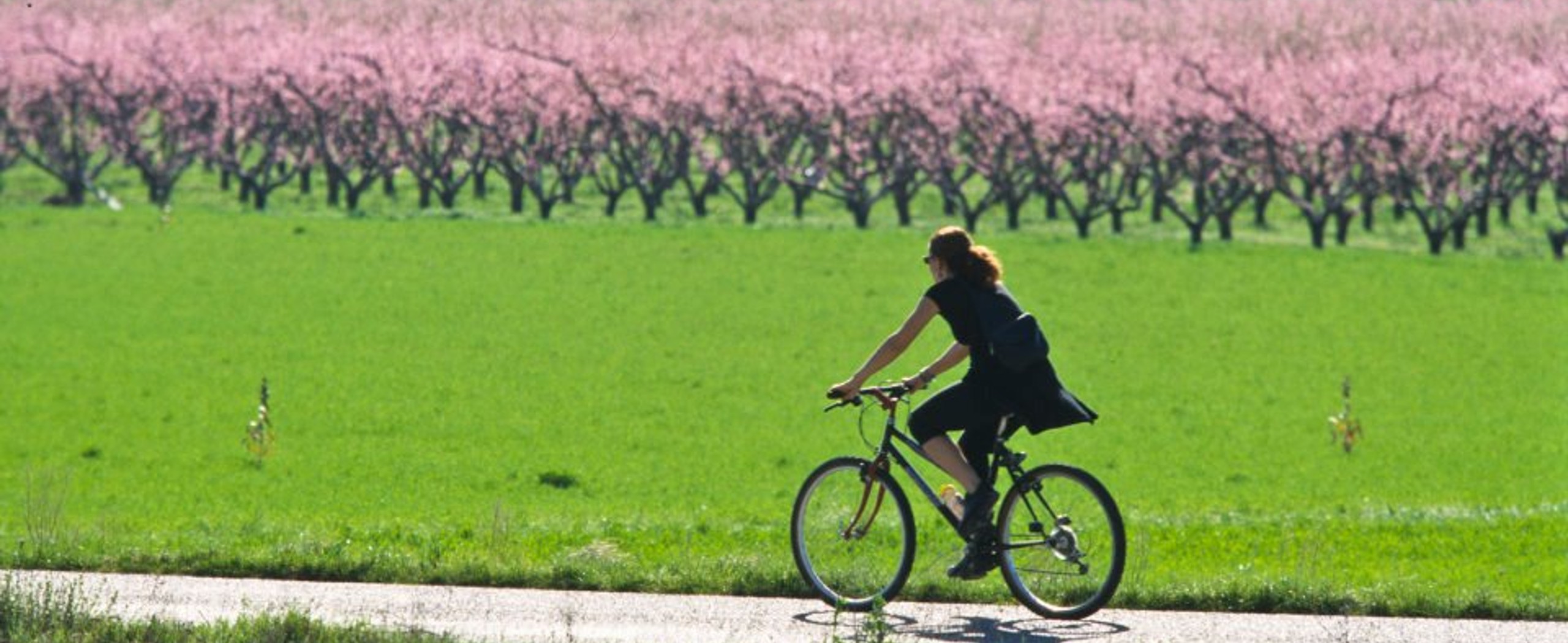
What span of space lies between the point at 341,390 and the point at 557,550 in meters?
20.7

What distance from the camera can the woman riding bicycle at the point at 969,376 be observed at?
11.0m

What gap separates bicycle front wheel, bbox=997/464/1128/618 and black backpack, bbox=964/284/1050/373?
574 millimetres

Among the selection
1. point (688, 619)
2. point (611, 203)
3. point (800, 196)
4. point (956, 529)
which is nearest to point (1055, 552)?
point (956, 529)

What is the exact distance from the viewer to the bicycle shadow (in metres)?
10.6

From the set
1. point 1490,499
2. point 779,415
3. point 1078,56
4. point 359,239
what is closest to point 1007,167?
point 1078,56

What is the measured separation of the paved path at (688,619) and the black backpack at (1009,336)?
1272 millimetres

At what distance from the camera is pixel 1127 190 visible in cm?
8538

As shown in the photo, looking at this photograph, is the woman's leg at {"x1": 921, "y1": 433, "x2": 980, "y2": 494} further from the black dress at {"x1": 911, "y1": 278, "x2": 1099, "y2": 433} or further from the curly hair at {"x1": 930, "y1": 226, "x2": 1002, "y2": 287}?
the curly hair at {"x1": 930, "y1": 226, "x2": 1002, "y2": 287}

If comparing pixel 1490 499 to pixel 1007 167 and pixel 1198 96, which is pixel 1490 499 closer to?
pixel 1198 96

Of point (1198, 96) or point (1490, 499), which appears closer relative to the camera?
point (1490, 499)

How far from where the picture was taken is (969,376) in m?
11.1

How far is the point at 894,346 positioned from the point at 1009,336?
589mm

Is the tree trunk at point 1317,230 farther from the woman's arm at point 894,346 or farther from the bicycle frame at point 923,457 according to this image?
the woman's arm at point 894,346

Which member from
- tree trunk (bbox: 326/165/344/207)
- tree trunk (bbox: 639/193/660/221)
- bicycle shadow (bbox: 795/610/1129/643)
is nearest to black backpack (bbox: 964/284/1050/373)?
bicycle shadow (bbox: 795/610/1129/643)
